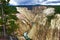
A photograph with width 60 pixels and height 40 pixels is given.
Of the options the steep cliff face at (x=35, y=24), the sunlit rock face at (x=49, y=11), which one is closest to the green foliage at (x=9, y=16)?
the steep cliff face at (x=35, y=24)

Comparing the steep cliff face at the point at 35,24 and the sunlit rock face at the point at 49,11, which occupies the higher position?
the sunlit rock face at the point at 49,11

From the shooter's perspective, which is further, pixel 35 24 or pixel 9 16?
pixel 35 24

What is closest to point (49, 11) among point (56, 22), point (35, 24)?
point (56, 22)

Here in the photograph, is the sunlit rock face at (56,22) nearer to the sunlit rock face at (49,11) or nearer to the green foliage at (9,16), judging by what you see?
the sunlit rock face at (49,11)

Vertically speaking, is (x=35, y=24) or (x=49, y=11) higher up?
(x=49, y=11)

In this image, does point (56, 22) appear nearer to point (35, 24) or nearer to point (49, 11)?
point (49, 11)

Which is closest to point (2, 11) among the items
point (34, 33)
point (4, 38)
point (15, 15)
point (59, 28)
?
point (15, 15)

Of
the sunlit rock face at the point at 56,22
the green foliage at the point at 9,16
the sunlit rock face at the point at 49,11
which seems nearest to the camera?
the green foliage at the point at 9,16

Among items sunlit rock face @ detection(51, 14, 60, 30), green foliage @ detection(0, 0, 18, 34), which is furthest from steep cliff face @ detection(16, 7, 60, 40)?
green foliage @ detection(0, 0, 18, 34)

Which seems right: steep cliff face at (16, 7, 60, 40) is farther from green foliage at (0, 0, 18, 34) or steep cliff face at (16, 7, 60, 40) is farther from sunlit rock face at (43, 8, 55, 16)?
green foliage at (0, 0, 18, 34)

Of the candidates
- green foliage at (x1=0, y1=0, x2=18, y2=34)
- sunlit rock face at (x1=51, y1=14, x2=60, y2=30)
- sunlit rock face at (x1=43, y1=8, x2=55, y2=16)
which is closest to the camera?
green foliage at (x1=0, y1=0, x2=18, y2=34)
